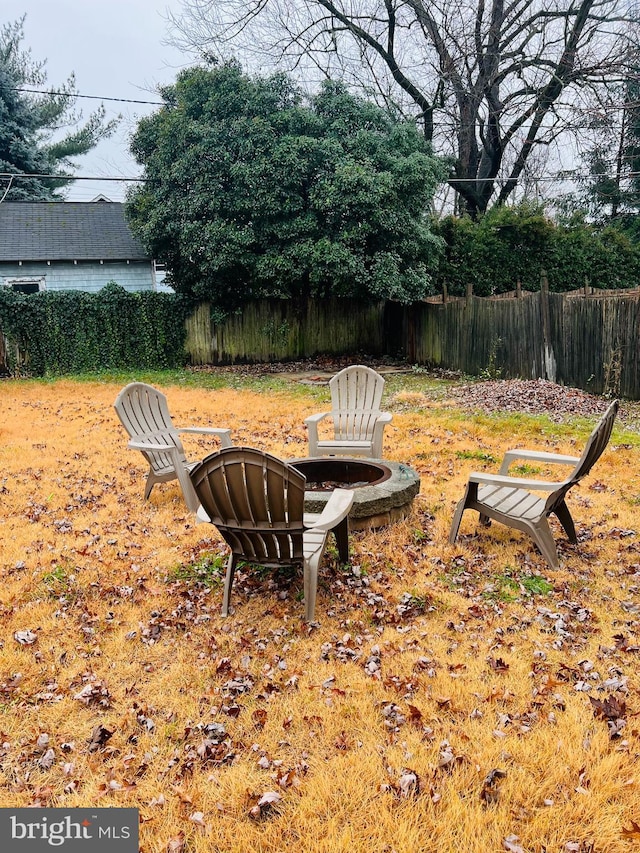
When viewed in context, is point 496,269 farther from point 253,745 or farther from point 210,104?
point 253,745

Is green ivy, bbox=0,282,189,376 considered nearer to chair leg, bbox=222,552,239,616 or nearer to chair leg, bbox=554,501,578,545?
chair leg, bbox=222,552,239,616

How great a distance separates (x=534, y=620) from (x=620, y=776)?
3.60 ft

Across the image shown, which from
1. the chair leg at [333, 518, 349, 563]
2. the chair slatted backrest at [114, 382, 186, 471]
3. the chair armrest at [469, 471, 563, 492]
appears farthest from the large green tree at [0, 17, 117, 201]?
the chair armrest at [469, 471, 563, 492]

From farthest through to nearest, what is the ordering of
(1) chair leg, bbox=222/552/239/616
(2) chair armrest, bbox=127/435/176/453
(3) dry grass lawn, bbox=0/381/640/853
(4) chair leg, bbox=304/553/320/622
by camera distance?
(2) chair armrest, bbox=127/435/176/453
(1) chair leg, bbox=222/552/239/616
(4) chair leg, bbox=304/553/320/622
(3) dry grass lawn, bbox=0/381/640/853

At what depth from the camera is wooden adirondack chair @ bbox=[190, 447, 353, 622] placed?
2.89m

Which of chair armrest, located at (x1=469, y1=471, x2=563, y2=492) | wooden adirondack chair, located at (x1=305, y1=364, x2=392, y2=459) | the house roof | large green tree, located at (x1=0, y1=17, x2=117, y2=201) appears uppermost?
large green tree, located at (x1=0, y1=17, x2=117, y2=201)

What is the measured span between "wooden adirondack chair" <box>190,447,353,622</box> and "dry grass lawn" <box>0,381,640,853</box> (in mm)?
378

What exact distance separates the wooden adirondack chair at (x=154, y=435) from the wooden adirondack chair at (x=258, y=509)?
5.83ft

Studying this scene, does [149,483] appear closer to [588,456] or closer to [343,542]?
[343,542]

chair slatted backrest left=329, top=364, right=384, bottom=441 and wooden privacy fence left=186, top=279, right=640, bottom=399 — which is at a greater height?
wooden privacy fence left=186, top=279, right=640, bottom=399

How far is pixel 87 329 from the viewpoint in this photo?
13.9 meters

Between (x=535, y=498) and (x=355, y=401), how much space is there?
2.30 metres

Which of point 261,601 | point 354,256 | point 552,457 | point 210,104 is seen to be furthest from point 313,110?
point 261,601

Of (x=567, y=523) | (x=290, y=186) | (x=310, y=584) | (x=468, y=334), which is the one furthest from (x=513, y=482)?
(x=290, y=186)
